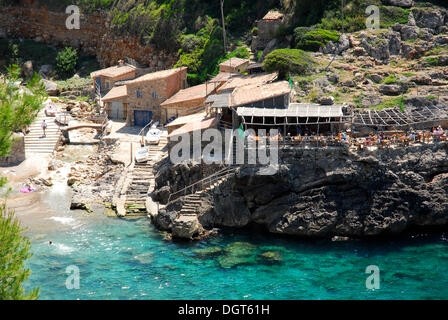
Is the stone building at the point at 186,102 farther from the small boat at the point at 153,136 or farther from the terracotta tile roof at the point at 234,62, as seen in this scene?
the terracotta tile roof at the point at 234,62

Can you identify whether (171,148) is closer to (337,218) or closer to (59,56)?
(337,218)

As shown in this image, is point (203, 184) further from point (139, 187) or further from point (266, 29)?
point (266, 29)

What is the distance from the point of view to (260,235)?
150 ft

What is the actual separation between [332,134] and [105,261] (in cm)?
1886

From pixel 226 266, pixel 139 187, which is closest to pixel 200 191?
pixel 139 187

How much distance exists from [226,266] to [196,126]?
14869 millimetres

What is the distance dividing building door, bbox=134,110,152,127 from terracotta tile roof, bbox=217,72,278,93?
8.53 meters

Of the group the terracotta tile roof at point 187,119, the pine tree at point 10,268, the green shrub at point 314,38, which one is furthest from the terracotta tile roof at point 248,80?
the pine tree at point 10,268

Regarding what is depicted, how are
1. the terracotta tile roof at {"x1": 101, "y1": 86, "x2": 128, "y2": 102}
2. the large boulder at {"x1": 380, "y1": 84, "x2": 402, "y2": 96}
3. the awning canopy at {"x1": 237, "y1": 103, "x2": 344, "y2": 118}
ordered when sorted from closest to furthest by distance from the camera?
the awning canopy at {"x1": 237, "y1": 103, "x2": 344, "y2": 118} < the large boulder at {"x1": 380, "y1": 84, "x2": 402, "y2": 96} < the terracotta tile roof at {"x1": 101, "y1": 86, "x2": 128, "y2": 102}

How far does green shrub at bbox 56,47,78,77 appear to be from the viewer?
77.2 metres

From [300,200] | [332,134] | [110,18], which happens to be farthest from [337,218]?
[110,18]

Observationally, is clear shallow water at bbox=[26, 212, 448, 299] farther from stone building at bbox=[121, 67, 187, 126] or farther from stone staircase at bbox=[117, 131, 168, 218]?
stone building at bbox=[121, 67, 187, 126]

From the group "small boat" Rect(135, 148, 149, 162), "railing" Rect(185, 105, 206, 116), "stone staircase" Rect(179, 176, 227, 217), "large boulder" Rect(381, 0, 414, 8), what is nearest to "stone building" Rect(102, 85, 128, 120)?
"railing" Rect(185, 105, 206, 116)

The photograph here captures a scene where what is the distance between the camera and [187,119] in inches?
2191
